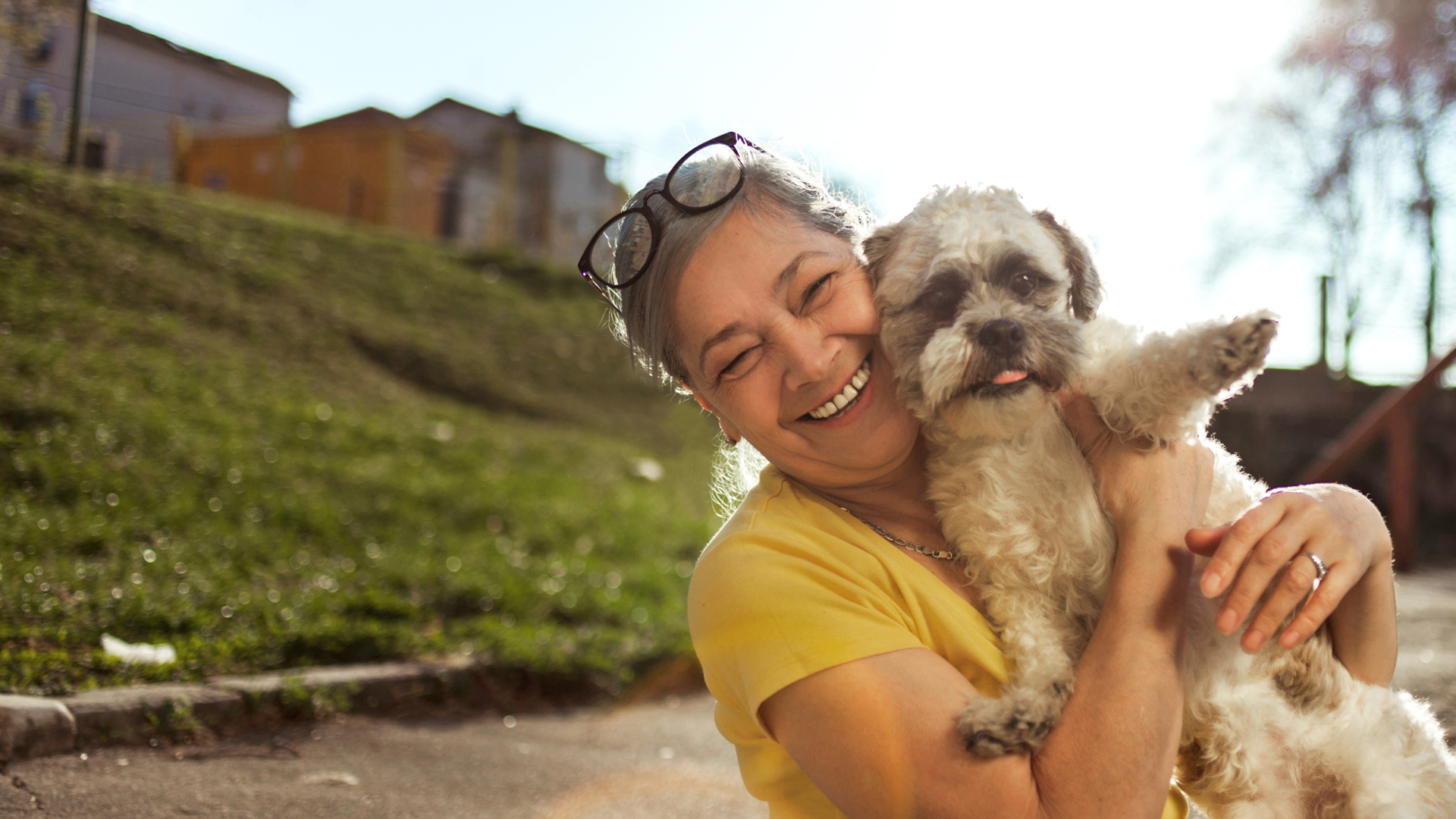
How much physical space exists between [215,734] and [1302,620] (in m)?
3.76

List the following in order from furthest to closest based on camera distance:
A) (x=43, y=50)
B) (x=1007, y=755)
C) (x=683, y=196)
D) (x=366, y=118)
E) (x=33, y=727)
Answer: (x=366, y=118) → (x=43, y=50) → (x=33, y=727) → (x=683, y=196) → (x=1007, y=755)

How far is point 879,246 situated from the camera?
2.25 meters

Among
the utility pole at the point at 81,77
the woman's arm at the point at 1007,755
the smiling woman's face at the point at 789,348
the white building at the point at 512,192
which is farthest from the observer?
the white building at the point at 512,192

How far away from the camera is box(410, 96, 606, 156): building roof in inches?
832

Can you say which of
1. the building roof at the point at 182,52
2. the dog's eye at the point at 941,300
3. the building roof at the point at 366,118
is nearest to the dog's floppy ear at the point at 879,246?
the dog's eye at the point at 941,300

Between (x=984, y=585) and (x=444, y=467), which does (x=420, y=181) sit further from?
(x=984, y=585)

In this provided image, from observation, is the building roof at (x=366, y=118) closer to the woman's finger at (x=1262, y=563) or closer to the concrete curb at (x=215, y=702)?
the concrete curb at (x=215, y=702)

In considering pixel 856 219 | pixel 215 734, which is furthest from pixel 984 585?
pixel 215 734

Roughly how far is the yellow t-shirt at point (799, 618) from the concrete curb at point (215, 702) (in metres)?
2.61

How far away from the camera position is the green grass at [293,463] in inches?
183

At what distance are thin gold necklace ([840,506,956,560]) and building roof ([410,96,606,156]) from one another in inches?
764

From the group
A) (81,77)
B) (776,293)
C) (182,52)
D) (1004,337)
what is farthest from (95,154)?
(1004,337)

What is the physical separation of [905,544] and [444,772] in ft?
8.22

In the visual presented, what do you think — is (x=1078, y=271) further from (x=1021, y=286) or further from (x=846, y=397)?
(x=846, y=397)
